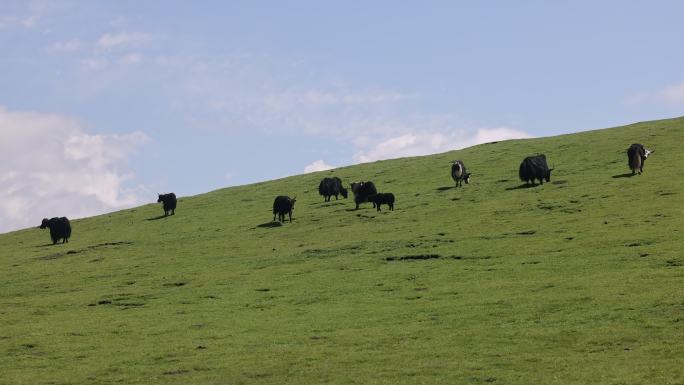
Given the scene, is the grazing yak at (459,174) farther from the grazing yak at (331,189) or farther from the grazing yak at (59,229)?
the grazing yak at (59,229)

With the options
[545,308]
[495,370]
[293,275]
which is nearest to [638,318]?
[545,308]

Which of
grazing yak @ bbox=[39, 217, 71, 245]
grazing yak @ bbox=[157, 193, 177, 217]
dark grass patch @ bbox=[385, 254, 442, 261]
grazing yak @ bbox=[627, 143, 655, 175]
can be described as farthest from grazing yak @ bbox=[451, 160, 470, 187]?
grazing yak @ bbox=[39, 217, 71, 245]

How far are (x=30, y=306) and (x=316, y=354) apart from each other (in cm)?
1667

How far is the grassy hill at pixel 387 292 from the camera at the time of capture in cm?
1966

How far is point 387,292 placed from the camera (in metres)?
29.0

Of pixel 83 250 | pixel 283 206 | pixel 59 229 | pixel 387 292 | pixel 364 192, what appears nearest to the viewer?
pixel 387 292

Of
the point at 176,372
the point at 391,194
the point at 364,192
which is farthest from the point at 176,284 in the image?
the point at 364,192

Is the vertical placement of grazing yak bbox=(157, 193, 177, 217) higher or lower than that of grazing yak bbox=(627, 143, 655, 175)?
higher

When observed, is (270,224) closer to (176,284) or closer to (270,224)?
(270,224)

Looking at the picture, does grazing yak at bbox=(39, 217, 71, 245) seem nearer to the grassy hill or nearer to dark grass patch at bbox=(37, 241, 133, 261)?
the grassy hill

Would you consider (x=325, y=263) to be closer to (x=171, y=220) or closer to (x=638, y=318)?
(x=638, y=318)

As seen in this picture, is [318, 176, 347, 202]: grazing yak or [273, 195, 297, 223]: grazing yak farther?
[318, 176, 347, 202]: grazing yak

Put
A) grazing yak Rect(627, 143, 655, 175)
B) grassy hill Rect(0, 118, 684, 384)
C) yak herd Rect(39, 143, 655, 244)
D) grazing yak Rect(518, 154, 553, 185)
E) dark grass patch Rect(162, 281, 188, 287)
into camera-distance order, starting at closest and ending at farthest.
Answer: grassy hill Rect(0, 118, 684, 384), dark grass patch Rect(162, 281, 188, 287), grazing yak Rect(627, 143, 655, 175), yak herd Rect(39, 143, 655, 244), grazing yak Rect(518, 154, 553, 185)

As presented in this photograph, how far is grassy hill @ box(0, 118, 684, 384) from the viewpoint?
1966 centimetres
